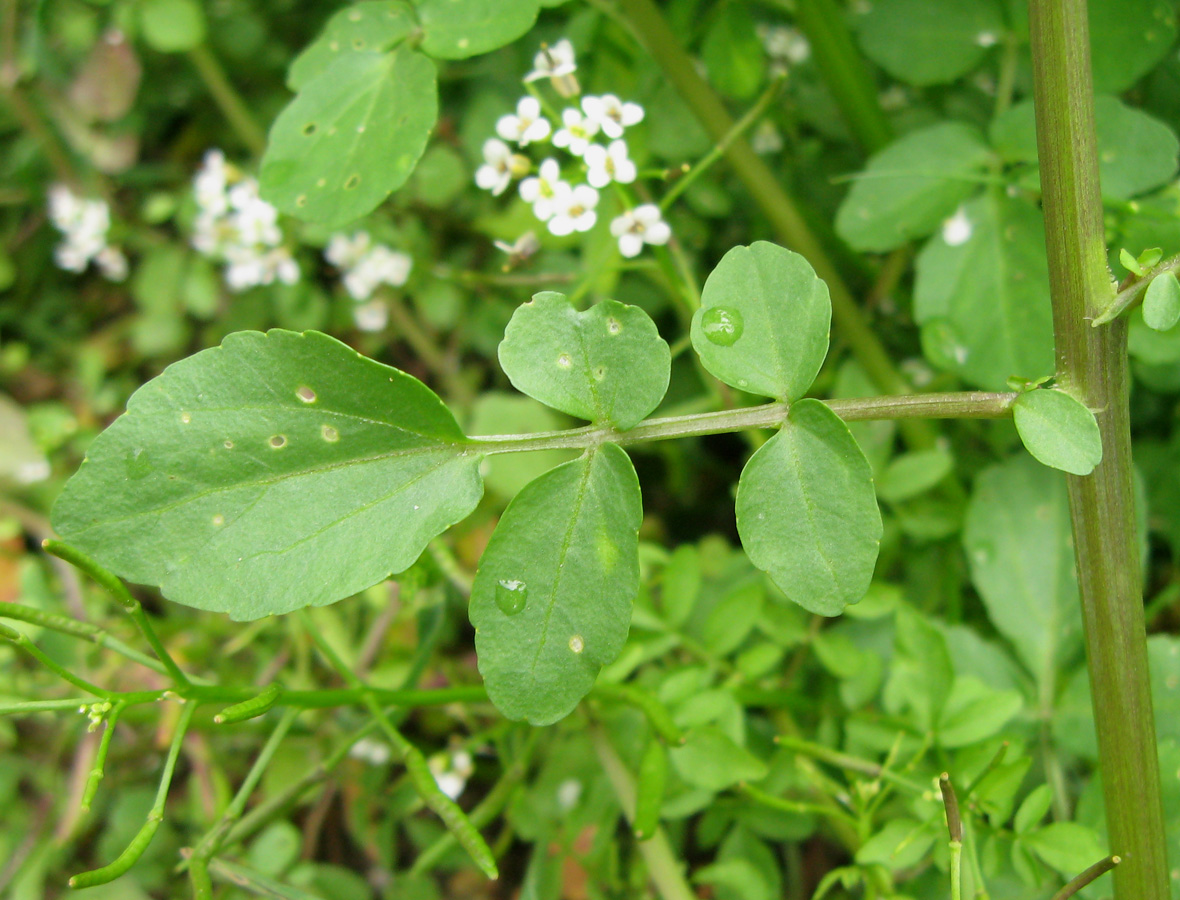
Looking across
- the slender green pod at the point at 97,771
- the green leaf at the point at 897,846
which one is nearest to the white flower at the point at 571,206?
the slender green pod at the point at 97,771

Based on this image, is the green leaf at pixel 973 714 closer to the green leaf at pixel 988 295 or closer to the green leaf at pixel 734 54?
the green leaf at pixel 988 295

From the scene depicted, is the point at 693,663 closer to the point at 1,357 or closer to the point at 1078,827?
the point at 1078,827

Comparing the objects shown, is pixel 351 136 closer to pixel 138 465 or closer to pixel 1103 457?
pixel 138 465

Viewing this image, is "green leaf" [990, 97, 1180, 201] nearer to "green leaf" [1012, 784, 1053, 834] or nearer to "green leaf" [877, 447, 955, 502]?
"green leaf" [877, 447, 955, 502]

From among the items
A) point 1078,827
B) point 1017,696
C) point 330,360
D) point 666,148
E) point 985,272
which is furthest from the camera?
point 666,148

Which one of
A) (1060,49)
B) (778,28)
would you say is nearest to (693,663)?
(1060,49)

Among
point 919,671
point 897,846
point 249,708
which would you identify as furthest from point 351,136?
point 897,846
